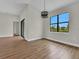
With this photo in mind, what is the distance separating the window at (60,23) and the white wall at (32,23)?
1.25m

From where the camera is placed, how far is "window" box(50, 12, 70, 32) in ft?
21.2

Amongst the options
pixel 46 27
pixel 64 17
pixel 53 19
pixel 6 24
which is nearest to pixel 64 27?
pixel 64 17

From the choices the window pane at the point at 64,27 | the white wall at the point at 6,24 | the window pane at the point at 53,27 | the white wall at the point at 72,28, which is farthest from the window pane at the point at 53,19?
the white wall at the point at 6,24

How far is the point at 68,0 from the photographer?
521 centimetres

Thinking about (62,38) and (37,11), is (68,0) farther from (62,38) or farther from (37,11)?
(37,11)

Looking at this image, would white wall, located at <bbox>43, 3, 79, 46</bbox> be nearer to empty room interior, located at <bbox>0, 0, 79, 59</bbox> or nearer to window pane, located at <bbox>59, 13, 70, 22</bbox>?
empty room interior, located at <bbox>0, 0, 79, 59</bbox>

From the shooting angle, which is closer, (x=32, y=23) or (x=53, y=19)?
(x=32, y=23)

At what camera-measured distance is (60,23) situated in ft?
23.7

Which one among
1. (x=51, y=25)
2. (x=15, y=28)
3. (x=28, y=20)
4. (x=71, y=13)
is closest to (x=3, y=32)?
(x=15, y=28)

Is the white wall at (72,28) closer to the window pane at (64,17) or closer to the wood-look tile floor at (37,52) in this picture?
the window pane at (64,17)

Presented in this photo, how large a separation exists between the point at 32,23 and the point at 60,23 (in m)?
2.31

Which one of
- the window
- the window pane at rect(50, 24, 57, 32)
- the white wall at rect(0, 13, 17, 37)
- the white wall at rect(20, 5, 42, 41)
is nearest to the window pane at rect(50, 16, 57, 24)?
the window

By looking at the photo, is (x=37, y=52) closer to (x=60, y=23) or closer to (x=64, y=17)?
(x=64, y=17)

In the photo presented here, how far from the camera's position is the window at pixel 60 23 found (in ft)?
21.2
